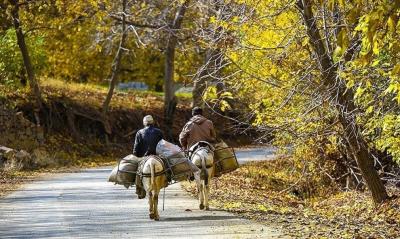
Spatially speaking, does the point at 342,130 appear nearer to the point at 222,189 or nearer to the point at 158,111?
the point at 222,189

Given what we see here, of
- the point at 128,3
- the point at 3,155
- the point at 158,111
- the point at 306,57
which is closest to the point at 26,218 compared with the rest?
the point at 306,57

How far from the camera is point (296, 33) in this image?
55.2 ft

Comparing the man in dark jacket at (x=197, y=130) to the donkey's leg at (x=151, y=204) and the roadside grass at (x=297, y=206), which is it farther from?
the donkey's leg at (x=151, y=204)

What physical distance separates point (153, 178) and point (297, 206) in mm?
6929

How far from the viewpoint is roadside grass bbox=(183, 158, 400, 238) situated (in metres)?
14.6

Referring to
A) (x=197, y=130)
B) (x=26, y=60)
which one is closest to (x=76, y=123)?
(x=26, y=60)

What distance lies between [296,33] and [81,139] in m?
23.0

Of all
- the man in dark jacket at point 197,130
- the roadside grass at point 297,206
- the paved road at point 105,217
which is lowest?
the roadside grass at point 297,206

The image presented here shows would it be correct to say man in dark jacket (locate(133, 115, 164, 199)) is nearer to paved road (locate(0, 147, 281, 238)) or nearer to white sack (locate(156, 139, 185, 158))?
white sack (locate(156, 139, 185, 158))

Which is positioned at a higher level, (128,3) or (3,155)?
(128,3)

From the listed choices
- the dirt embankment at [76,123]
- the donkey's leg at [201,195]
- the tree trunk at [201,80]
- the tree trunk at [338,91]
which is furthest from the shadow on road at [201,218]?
the dirt embankment at [76,123]

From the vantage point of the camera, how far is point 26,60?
1366 inches

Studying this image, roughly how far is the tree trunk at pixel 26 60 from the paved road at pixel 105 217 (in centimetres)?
1264

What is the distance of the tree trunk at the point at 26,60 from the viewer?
1312 inches
